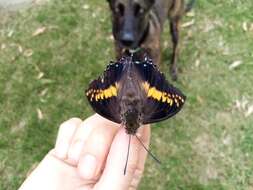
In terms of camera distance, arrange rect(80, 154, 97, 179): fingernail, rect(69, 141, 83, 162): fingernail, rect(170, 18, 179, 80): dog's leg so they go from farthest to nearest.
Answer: rect(170, 18, 179, 80): dog's leg
rect(69, 141, 83, 162): fingernail
rect(80, 154, 97, 179): fingernail

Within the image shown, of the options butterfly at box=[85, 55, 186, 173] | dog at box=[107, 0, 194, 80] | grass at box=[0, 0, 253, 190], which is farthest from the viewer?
grass at box=[0, 0, 253, 190]

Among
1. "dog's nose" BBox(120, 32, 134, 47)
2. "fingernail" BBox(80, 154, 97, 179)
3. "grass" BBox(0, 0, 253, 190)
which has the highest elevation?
"fingernail" BBox(80, 154, 97, 179)

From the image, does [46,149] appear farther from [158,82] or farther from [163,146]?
[158,82]

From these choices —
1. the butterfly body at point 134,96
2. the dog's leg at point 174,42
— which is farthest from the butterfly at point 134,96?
the dog's leg at point 174,42

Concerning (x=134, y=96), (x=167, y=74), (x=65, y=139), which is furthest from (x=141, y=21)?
(x=134, y=96)

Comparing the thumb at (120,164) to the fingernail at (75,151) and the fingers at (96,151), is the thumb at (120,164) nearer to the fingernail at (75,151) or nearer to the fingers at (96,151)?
the fingers at (96,151)

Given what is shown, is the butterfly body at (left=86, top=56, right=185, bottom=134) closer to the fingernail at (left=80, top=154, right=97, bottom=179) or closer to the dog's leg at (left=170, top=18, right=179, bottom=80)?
the fingernail at (left=80, top=154, right=97, bottom=179)

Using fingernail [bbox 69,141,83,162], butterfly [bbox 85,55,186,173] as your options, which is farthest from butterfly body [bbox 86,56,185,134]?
fingernail [bbox 69,141,83,162]

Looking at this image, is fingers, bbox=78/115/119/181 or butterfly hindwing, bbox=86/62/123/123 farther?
fingers, bbox=78/115/119/181
